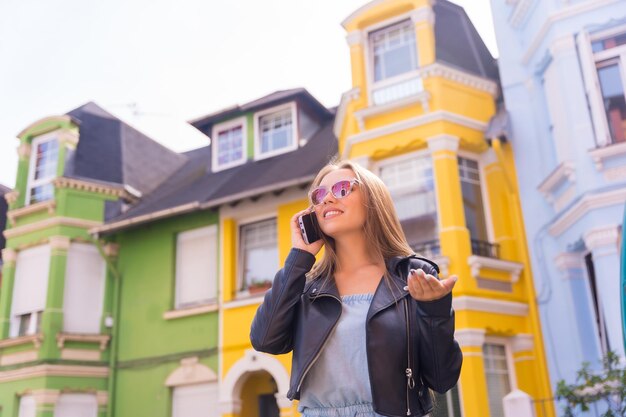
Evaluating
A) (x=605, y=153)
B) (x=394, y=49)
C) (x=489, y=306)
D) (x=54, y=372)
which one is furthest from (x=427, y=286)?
(x=54, y=372)

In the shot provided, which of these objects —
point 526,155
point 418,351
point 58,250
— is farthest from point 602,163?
point 58,250

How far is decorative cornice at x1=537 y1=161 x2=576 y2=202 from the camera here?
988cm

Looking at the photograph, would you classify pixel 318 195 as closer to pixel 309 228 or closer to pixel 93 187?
pixel 309 228

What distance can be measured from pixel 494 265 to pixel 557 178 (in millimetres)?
1780

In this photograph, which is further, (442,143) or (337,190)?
(442,143)

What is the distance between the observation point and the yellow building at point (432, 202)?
10.7m

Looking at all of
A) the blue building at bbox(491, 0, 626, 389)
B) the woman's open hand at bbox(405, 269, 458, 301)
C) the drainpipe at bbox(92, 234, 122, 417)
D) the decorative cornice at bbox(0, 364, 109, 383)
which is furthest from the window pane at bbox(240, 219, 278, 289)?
the woman's open hand at bbox(405, 269, 458, 301)

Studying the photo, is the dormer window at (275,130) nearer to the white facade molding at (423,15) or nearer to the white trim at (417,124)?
the white trim at (417,124)

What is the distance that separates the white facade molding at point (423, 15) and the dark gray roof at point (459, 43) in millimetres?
417

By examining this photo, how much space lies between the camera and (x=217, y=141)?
16.5 m

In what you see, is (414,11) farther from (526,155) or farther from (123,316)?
(123,316)

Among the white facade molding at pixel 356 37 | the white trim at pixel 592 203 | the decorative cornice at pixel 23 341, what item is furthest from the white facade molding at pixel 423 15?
the decorative cornice at pixel 23 341

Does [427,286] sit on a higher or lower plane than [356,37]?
lower

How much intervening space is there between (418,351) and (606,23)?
31.2ft
